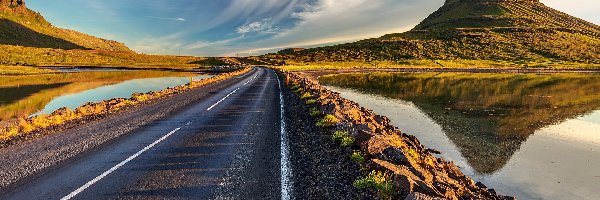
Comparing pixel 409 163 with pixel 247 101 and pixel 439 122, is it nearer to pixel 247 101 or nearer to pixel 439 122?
pixel 439 122

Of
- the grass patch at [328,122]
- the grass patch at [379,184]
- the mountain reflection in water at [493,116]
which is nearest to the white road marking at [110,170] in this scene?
the grass patch at [379,184]

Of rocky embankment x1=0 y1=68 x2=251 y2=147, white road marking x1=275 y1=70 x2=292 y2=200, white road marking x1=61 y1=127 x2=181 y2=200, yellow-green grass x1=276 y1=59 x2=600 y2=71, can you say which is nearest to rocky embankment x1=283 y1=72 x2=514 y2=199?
white road marking x1=275 y1=70 x2=292 y2=200

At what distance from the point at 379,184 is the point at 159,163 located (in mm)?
5967

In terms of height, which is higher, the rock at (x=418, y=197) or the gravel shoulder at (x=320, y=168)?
the rock at (x=418, y=197)

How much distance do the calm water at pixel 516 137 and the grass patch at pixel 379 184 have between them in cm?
457

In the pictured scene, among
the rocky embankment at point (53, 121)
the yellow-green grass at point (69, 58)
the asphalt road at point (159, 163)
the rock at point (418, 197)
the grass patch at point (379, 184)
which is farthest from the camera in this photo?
the yellow-green grass at point (69, 58)

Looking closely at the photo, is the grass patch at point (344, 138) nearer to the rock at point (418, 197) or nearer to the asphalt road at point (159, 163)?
the asphalt road at point (159, 163)

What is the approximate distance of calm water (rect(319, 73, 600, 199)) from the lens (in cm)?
1201

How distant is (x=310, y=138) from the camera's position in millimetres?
14414

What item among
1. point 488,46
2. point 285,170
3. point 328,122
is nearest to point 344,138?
point 285,170

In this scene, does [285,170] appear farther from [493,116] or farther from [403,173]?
[493,116]

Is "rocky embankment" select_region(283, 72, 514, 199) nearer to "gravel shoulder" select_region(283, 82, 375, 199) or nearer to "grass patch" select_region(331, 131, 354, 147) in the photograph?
"grass patch" select_region(331, 131, 354, 147)

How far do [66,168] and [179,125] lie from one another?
6831 millimetres

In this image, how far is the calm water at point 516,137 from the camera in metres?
12.0
